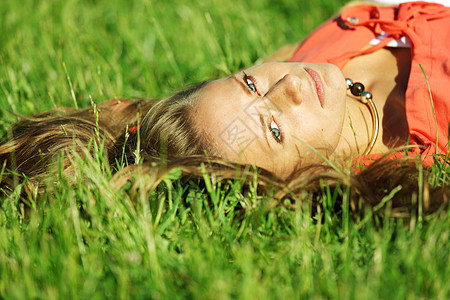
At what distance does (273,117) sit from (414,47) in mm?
1066

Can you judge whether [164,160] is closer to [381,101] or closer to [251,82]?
[251,82]

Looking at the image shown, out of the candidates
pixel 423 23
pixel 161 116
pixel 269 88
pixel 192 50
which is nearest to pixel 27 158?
pixel 161 116

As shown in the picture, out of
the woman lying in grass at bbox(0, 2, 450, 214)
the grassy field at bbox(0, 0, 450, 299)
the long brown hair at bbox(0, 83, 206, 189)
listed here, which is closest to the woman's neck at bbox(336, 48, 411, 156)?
the woman lying in grass at bbox(0, 2, 450, 214)

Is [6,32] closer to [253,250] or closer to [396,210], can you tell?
[253,250]

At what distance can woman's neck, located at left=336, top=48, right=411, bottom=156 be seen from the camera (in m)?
2.81

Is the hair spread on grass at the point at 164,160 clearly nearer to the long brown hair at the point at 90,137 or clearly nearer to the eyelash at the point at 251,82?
the long brown hair at the point at 90,137

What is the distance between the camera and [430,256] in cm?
168

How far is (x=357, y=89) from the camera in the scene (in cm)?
298

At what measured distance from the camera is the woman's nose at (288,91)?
2.46 meters

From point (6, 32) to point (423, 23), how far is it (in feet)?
10.4

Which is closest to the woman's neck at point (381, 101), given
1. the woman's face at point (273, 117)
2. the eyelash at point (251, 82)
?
the woman's face at point (273, 117)

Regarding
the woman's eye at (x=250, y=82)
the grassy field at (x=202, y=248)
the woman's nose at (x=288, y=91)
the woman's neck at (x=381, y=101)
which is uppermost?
the woman's eye at (x=250, y=82)

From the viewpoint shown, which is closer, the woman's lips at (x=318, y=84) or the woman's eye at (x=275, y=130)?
the woman's eye at (x=275, y=130)

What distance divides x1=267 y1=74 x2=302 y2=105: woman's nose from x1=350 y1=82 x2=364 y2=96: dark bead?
24.7 inches
